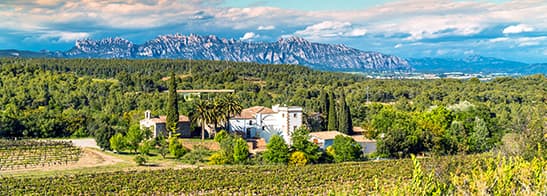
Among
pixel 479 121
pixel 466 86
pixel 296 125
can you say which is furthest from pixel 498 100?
pixel 296 125

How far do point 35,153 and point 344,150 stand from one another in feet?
82.6

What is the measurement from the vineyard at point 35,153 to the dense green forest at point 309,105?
3906 millimetres

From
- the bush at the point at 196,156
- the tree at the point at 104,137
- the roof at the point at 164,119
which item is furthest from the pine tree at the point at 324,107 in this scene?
the tree at the point at 104,137

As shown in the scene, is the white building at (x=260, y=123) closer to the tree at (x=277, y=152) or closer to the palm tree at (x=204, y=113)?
the palm tree at (x=204, y=113)

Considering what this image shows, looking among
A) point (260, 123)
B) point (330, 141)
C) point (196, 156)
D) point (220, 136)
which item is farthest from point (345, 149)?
point (260, 123)

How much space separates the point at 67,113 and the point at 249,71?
52463 millimetres

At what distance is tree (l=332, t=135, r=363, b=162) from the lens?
44.7 metres

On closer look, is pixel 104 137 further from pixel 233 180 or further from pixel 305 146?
pixel 233 180

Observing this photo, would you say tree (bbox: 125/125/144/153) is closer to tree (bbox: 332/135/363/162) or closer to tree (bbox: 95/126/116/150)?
tree (bbox: 95/126/116/150)

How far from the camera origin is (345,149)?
1754 inches

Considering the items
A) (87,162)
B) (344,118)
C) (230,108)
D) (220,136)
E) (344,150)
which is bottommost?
(87,162)

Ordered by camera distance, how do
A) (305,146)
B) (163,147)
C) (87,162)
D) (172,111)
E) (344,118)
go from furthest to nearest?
(344,118), (172,111), (163,147), (305,146), (87,162)

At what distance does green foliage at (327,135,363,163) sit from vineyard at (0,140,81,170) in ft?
65.7

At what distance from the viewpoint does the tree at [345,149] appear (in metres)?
44.7
